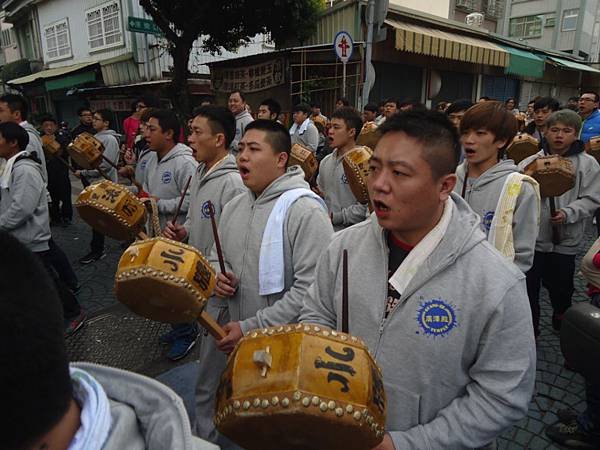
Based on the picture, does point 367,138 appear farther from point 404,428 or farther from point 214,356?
point 404,428

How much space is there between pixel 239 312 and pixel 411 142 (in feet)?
5.37

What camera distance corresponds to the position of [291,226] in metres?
2.58

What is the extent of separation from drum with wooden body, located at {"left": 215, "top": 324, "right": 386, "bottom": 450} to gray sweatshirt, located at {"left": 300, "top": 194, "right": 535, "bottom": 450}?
1.51ft

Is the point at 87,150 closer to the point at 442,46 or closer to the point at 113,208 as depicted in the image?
the point at 113,208

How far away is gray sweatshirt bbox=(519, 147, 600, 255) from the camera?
400 cm

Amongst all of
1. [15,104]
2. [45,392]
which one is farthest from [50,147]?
[45,392]

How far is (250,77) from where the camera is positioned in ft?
50.3

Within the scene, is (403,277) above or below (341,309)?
Result: above

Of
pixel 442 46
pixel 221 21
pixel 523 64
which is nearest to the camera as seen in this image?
pixel 221 21

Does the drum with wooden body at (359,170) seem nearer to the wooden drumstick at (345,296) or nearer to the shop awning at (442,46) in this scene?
the wooden drumstick at (345,296)

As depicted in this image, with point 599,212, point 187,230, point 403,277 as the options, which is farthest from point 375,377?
point 599,212

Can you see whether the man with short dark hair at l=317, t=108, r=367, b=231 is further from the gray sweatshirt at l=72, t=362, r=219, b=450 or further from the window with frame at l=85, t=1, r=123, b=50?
the window with frame at l=85, t=1, r=123, b=50

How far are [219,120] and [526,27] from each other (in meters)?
37.3

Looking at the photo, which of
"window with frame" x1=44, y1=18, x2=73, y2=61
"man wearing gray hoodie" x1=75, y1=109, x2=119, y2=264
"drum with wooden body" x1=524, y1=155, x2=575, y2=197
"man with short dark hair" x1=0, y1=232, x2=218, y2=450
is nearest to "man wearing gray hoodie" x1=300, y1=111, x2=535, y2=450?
"man with short dark hair" x1=0, y1=232, x2=218, y2=450
